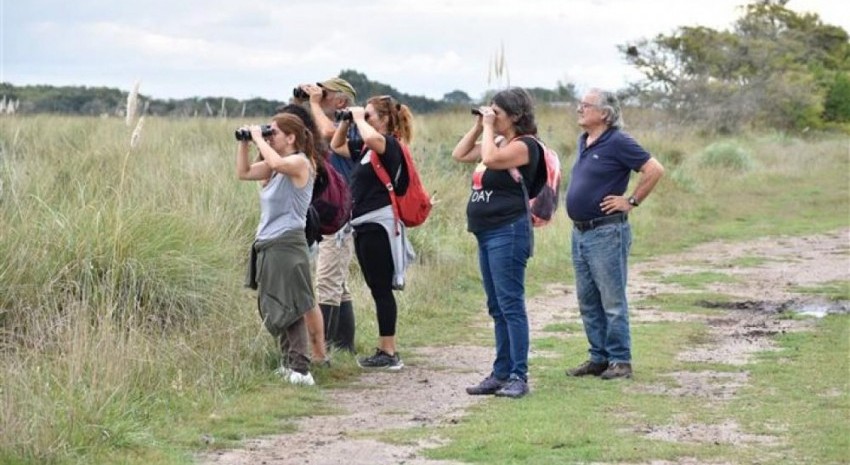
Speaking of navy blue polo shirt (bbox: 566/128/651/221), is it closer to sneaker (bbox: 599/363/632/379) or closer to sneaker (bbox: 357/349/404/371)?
sneaker (bbox: 599/363/632/379)

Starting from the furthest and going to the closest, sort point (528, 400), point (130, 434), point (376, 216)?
point (376, 216) < point (528, 400) < point (130, 434)

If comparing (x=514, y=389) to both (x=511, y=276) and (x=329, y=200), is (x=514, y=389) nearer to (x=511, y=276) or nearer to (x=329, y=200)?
(x=511, y=276)

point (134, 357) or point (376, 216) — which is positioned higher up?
point (376, 216)

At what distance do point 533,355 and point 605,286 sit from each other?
1299 millimetres

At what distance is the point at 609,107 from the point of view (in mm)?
8656

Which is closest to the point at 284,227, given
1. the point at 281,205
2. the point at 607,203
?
the point at 281,205

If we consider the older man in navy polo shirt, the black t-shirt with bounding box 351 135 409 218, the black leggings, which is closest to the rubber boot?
the black leggings

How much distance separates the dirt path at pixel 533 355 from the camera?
678 centimetres

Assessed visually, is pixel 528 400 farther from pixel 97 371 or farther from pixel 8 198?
pixel 8 198

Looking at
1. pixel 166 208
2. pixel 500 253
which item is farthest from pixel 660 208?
pixel 500 253

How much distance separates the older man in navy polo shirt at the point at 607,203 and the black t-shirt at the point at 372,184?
1.04 metres

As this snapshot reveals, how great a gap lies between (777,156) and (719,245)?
16.5 meters

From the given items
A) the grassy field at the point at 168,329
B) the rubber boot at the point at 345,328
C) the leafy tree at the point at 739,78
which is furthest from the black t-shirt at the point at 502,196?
the leafy tree at the point at 739,78

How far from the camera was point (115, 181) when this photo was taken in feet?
37.6
